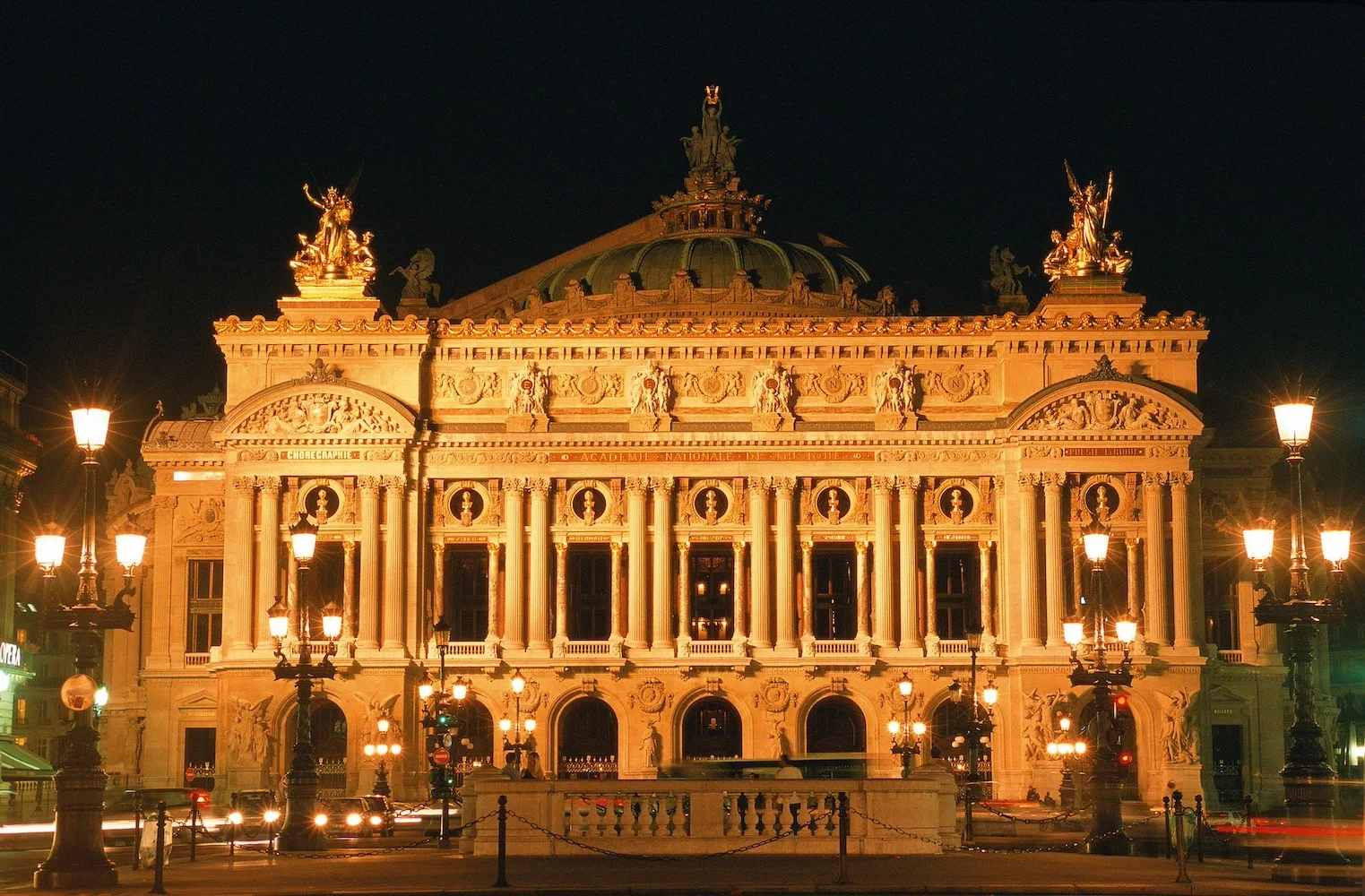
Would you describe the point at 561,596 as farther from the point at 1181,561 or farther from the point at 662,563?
the point at 1181,561

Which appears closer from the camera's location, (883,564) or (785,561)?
(883,564)

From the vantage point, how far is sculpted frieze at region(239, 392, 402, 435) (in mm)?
84750

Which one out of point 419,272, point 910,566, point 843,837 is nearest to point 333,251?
point 419,272

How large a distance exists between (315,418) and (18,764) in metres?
15.8

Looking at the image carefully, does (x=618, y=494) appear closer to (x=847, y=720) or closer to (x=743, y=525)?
(x=743, y=525)

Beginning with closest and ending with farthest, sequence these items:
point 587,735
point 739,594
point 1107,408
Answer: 1. point 1107,408
2. point 587,735
3. point 739,594

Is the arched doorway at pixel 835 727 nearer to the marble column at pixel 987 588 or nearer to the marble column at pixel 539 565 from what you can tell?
the marble column at pixel 987 588

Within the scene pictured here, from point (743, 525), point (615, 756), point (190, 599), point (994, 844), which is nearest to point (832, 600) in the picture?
point (743, 525)

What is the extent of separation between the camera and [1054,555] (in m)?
84.3

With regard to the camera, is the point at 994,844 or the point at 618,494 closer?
the point at 994,844

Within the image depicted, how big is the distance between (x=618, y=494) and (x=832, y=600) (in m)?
8.66

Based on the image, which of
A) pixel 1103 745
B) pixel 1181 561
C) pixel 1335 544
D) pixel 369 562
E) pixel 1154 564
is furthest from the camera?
pixel 369 562

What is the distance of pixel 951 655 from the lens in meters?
84.8

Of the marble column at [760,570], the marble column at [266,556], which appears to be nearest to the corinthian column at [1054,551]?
the marble column at [760,570]
